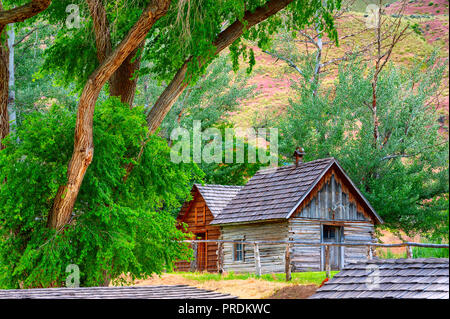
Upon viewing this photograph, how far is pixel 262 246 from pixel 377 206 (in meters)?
5.73

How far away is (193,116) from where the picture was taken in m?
32.8

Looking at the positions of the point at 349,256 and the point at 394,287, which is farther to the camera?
the point at 349,256

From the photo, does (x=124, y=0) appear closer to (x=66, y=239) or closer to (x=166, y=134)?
(x=66, y=239)

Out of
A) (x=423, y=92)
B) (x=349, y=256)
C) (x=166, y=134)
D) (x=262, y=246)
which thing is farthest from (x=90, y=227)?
(x=166, y=134)

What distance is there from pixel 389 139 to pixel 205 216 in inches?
320

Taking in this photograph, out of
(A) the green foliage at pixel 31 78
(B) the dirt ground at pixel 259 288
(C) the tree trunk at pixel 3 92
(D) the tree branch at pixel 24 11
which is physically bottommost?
(B) the dirt ground at pixel 259 288

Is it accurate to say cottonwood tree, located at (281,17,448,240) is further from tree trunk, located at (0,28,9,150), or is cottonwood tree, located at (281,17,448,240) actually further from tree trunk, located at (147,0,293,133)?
tree trunk, located at (0,28,9,150)

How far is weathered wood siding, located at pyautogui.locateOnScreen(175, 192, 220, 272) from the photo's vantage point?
78.7 ft

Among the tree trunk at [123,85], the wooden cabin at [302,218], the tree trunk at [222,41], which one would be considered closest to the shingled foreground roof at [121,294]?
the tree trunk at [222,41]

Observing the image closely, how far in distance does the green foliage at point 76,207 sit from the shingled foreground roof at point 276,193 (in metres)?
7.91

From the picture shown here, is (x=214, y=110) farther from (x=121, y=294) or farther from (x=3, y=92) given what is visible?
(x=121, y=294)

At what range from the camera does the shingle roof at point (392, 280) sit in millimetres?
4420

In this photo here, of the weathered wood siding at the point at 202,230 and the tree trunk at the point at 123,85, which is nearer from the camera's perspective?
the tree trunk at the point at 123,85

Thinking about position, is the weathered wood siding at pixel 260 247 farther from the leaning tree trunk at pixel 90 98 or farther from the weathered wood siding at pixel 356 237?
the leaning tree trunk at pixel 90 98
